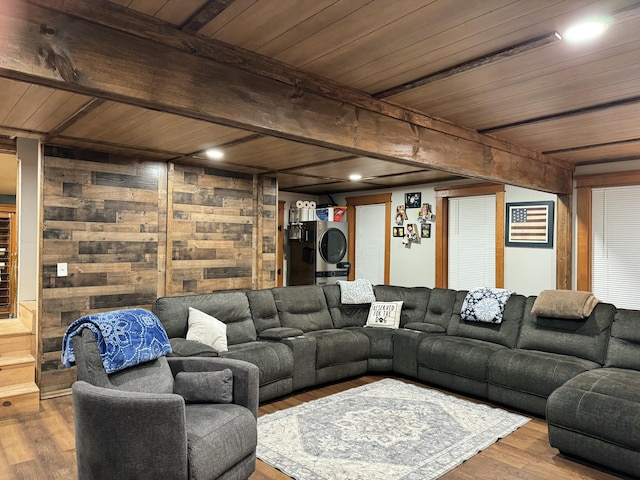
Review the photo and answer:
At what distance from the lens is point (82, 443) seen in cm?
234

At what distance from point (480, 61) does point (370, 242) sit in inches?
207

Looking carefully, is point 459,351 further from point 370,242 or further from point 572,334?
point 370,242

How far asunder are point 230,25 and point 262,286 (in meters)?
4.21

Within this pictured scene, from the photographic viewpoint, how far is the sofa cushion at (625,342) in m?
3.68

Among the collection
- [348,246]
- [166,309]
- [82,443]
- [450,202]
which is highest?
[450,202]

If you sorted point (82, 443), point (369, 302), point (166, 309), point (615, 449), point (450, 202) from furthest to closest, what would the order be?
point (450, 202), point (369, 302), point (166, 309), point (615, 449), point (82, 443)

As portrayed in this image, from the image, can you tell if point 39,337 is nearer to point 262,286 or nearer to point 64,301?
point 64,301

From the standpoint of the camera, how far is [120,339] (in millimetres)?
2805

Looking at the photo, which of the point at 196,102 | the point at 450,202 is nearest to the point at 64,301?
the point at 196,102

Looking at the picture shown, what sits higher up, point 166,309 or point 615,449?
point 166,309

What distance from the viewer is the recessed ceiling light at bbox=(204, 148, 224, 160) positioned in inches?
176

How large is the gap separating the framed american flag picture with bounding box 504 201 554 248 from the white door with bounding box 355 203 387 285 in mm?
2055

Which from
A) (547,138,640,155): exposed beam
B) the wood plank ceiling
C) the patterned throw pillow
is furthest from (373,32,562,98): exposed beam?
the patterned throw pillow

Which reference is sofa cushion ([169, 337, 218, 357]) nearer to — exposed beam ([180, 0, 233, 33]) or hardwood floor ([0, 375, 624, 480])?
hardwood floor ([0, 375, 624, 480])
